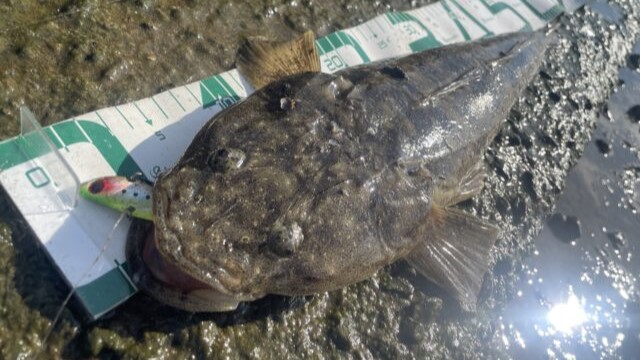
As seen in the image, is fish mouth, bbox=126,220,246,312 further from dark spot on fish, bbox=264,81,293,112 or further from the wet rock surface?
dark spot on fish, bbox=264,81,293,112

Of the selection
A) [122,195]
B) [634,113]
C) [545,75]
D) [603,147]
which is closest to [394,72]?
[122,195]

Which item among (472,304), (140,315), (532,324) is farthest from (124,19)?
(532,324)

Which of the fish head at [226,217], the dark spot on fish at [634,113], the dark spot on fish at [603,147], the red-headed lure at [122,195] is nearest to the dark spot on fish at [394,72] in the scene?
the fish head at [226,217]

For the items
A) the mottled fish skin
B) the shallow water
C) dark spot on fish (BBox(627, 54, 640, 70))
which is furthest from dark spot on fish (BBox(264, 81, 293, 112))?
dark spot on fish (BBox(627, 54, 640, 70))

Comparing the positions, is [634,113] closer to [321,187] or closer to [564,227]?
[564,227]

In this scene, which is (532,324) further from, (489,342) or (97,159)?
(97,159)

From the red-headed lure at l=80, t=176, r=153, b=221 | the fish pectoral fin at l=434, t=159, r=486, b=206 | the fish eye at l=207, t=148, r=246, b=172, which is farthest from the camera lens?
the fish pectoral fin at l=434, t=159, r=486, b=206
